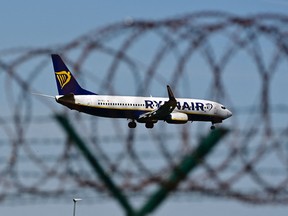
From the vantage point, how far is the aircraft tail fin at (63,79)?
91.8 metres

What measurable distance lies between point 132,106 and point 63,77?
820cm

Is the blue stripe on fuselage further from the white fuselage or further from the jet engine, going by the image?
the jet engine

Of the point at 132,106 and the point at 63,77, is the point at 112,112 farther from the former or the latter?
the point at 132,106

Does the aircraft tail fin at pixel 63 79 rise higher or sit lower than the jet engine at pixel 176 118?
higher

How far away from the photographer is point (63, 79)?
9212 centimetres

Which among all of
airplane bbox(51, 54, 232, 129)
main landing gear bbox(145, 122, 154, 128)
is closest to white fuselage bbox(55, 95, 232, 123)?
airplane bbox(51, 54, 232, 129)

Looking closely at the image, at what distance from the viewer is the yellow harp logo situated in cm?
9138

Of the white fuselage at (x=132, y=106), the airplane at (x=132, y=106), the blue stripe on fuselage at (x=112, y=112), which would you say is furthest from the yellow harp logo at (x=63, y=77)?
the blue stripe on fuselage at (x=112, y=112)

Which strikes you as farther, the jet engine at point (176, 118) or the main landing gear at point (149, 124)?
the main landing gear at point (149, 124)

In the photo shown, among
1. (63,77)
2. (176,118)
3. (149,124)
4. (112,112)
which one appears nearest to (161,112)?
(176,118)

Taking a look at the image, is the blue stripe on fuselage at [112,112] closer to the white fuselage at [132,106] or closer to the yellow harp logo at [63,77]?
the white fuselage at [132,106]

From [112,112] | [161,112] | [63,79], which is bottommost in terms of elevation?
[112,112]

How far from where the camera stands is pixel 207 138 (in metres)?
29.7

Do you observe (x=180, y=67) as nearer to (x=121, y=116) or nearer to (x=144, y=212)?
(x=144, y=212)
